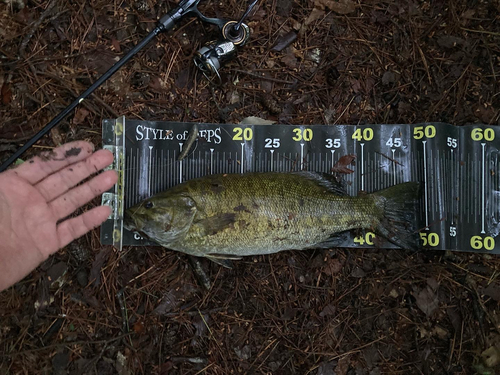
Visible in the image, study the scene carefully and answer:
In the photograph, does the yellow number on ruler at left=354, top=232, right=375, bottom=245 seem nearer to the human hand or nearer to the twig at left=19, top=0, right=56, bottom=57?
the human hand

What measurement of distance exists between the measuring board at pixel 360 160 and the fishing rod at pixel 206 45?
17.6 inches

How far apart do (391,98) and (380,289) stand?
7.27ft

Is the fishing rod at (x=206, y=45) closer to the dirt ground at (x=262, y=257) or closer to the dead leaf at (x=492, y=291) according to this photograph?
the dirt ground at (x=262, y=257)

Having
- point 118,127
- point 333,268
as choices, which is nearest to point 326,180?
point 333,268

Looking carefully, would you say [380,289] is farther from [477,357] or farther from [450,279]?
[477,357]

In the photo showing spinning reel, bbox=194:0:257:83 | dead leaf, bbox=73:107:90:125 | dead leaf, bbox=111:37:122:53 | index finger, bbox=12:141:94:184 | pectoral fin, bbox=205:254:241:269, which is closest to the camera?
index finger, bbox=12:141:94:184

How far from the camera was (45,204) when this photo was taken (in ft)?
11.1

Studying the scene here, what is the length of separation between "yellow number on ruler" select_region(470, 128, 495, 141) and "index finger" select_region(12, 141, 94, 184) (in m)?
4.18

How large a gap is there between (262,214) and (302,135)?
110 cm

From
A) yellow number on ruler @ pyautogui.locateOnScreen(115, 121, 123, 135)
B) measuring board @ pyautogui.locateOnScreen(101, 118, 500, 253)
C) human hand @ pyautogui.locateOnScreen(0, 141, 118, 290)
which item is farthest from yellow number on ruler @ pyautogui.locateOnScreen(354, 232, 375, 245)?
yellow number on ruler @ pyautogui.locateOnScreen(115, 121, 123, 135)

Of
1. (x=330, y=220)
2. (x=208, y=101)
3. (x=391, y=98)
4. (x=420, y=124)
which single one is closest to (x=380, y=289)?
(x=330, y=220)

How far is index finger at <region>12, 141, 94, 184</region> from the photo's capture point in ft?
11.3

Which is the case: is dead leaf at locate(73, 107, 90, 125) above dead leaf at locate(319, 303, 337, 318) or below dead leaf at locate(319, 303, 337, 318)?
above

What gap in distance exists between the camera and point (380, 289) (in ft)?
13.4
